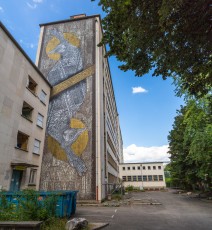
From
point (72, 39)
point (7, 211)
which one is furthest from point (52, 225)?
point (72, 39)

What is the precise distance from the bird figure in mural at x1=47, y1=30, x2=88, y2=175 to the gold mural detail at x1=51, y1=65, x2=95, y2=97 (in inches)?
21.6

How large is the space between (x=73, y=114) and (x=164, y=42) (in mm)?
18102

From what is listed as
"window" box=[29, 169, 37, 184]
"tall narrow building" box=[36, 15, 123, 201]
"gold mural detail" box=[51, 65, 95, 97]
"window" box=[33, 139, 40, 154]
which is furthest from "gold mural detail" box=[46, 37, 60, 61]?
"window" box=[29, 169, 37, 184]

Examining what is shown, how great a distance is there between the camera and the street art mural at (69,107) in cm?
2023

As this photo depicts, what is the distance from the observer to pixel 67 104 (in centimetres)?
2397

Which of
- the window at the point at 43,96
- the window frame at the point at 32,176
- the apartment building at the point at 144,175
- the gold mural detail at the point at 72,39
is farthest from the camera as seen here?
the apartment building at the point at 144,175

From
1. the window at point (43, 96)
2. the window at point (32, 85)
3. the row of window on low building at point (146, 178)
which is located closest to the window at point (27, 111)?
the window at point (32, 85)

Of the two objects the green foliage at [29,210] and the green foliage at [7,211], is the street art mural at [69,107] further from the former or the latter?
the green foliage at [7,211]

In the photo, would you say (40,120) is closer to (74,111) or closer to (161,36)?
(74,111)

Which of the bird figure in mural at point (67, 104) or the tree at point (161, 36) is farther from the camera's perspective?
the bird figure in mural at point (67, 104)

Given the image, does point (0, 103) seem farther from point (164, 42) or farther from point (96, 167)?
point (164, 42)

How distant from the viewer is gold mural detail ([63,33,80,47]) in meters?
27.3

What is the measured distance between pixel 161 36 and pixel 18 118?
1549 cm

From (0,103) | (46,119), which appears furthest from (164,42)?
(46,119)
